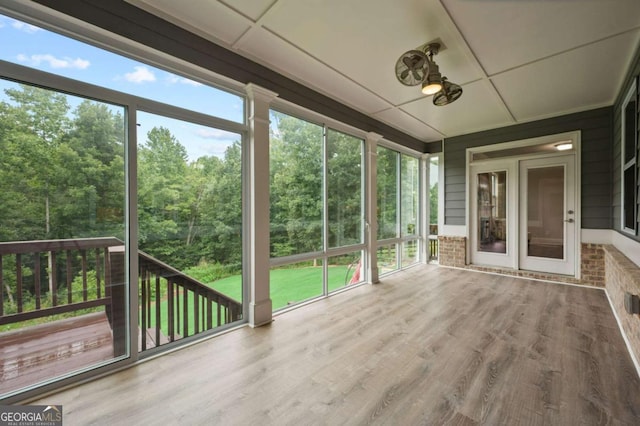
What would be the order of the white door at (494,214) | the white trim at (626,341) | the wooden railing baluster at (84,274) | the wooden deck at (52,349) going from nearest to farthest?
the wooden deck at (52,349), the wooden railing baluster at (84,274), the white trim at (626,341), the white door at (494,214)

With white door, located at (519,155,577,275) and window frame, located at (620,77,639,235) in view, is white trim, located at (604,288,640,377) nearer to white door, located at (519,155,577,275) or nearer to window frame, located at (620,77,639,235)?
window frame, located at (620,77,639,235)

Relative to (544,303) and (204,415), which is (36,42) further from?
(544,303)

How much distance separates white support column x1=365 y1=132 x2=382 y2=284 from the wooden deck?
10.7 ft

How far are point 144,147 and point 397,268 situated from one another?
4454 millimetres

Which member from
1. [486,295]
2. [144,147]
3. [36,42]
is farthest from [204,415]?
[486,295]

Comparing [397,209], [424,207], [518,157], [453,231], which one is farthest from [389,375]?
[518,157]

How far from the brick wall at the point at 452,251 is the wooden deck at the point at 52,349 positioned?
5331mm

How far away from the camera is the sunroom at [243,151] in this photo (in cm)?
170

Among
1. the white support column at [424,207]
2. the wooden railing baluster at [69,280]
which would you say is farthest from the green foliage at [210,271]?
the white support column at [424,207]

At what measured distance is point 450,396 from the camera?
5.43ft

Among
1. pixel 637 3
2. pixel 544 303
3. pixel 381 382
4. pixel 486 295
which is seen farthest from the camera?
pixel 486 295

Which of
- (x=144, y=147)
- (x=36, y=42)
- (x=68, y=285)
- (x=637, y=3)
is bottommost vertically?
(x=68, y=285)

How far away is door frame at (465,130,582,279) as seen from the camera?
403 centimetres

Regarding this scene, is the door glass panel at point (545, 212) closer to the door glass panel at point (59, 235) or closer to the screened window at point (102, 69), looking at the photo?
the screened window at point (102, 69)
